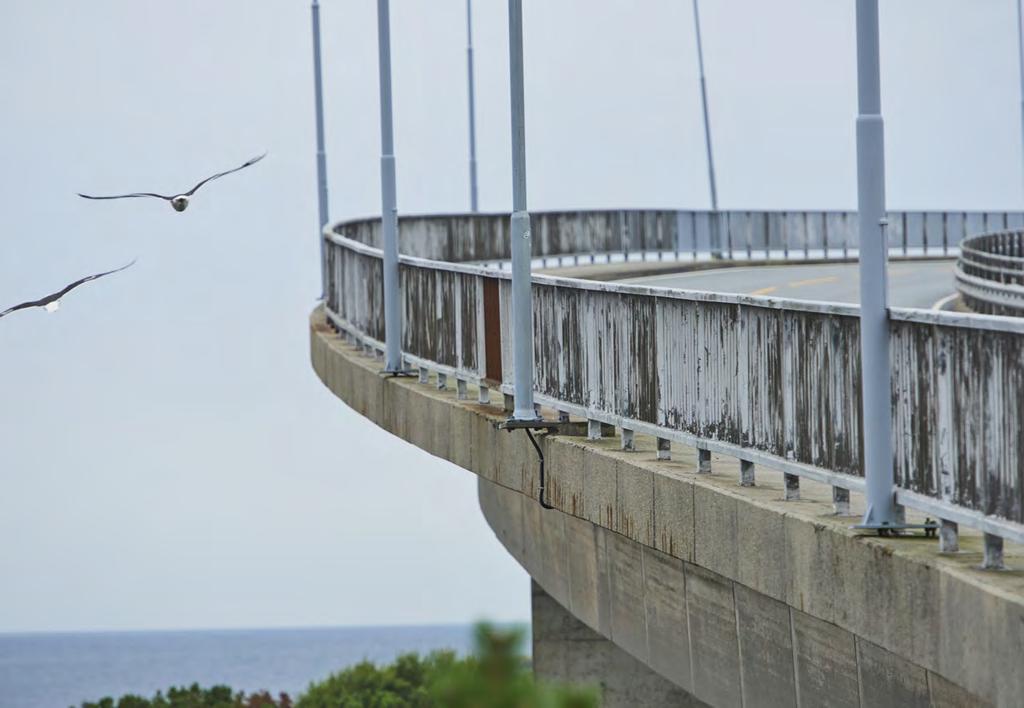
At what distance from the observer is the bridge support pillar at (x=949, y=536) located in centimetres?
850

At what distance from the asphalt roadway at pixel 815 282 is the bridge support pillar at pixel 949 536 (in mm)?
20025

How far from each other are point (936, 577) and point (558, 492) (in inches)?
221

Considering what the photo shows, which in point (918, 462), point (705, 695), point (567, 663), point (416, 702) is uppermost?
point (918, 462)

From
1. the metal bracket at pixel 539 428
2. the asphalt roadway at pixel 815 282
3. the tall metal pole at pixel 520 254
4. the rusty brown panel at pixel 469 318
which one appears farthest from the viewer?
the asphalt roadway at pixel 815 282

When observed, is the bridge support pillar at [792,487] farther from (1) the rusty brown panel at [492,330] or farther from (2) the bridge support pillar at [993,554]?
(1) the rusty brown panel at [492,330]

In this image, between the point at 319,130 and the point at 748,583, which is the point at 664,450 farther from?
the point at 319,130

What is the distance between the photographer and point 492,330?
15.8m

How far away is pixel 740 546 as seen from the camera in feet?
33.5

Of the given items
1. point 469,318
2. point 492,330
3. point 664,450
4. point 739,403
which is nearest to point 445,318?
point 469,318

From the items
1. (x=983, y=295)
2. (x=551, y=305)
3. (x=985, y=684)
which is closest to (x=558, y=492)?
(x=551, y=305)

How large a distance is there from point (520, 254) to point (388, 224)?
4.93 m

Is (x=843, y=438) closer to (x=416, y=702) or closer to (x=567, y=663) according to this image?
(x=567, y=663)

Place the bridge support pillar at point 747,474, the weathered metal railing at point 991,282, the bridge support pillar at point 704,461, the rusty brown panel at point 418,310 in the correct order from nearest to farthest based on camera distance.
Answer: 1. the bridge support pillar at point 747,474
2. the bridge support pillar at point 704,461
3. the rusty brown panel at point 418,310
4. the weathered metal railing at point 991,282

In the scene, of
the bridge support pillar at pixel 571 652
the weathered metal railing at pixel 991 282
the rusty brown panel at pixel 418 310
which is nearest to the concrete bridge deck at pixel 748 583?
Answer: the rusty brown panel at pixel 418 310
